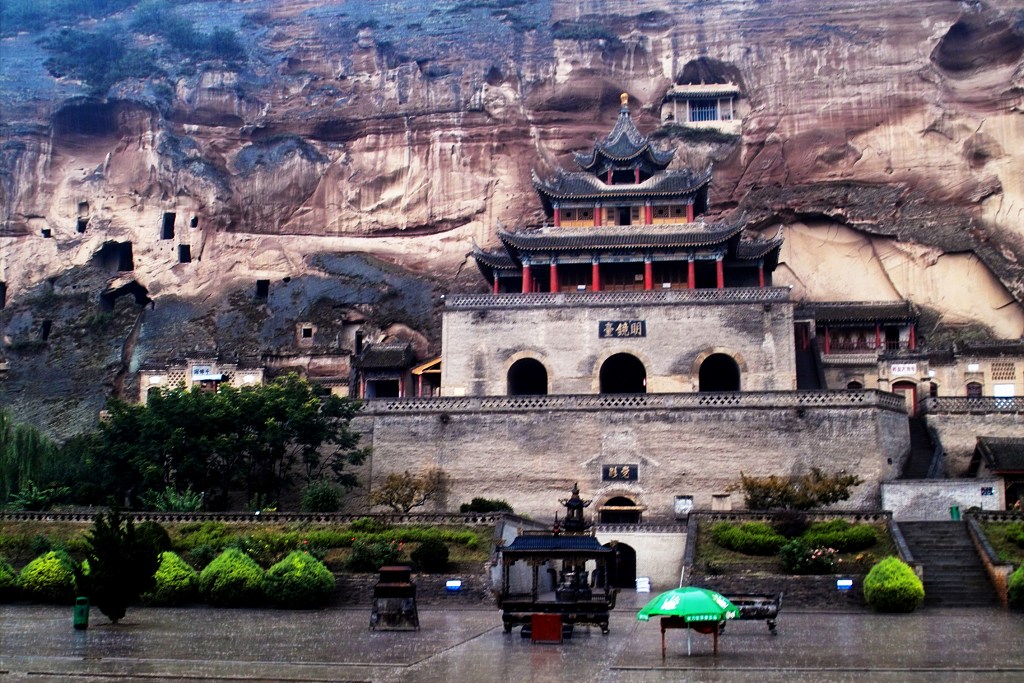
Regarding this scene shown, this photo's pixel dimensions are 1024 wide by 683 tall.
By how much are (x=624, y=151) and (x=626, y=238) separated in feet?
14.9

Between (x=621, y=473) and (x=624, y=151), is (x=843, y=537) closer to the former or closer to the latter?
(x=621, y=473)

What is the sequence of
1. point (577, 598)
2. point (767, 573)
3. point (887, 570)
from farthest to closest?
1. point (767, 573)
2. point (887, 570)
3. point (577, 598)

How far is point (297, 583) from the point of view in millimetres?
24703

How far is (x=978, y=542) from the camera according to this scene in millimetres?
26562

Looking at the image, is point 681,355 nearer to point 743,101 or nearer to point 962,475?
point 962,475

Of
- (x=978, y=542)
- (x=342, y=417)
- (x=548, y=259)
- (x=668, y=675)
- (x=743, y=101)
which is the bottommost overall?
(x=668, y=675)

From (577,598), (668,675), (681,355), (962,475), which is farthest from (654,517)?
(668,675)

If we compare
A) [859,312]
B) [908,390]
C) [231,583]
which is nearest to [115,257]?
[231,583]

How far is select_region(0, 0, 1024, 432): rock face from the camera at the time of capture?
47.7 metres

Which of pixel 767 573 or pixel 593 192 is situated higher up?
pixel 593 192

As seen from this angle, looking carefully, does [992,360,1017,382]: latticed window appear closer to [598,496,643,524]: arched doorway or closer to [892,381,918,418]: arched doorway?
[892,381,918,418]: arched doorway

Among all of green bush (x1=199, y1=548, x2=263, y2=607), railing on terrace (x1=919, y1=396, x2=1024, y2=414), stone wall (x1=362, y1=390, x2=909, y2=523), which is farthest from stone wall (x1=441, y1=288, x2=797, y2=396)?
green bush (x1=199, y1=548, x2=263, y2=607)

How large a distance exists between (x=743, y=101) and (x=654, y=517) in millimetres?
24367

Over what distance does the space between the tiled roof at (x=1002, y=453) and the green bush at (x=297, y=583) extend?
18.9m
